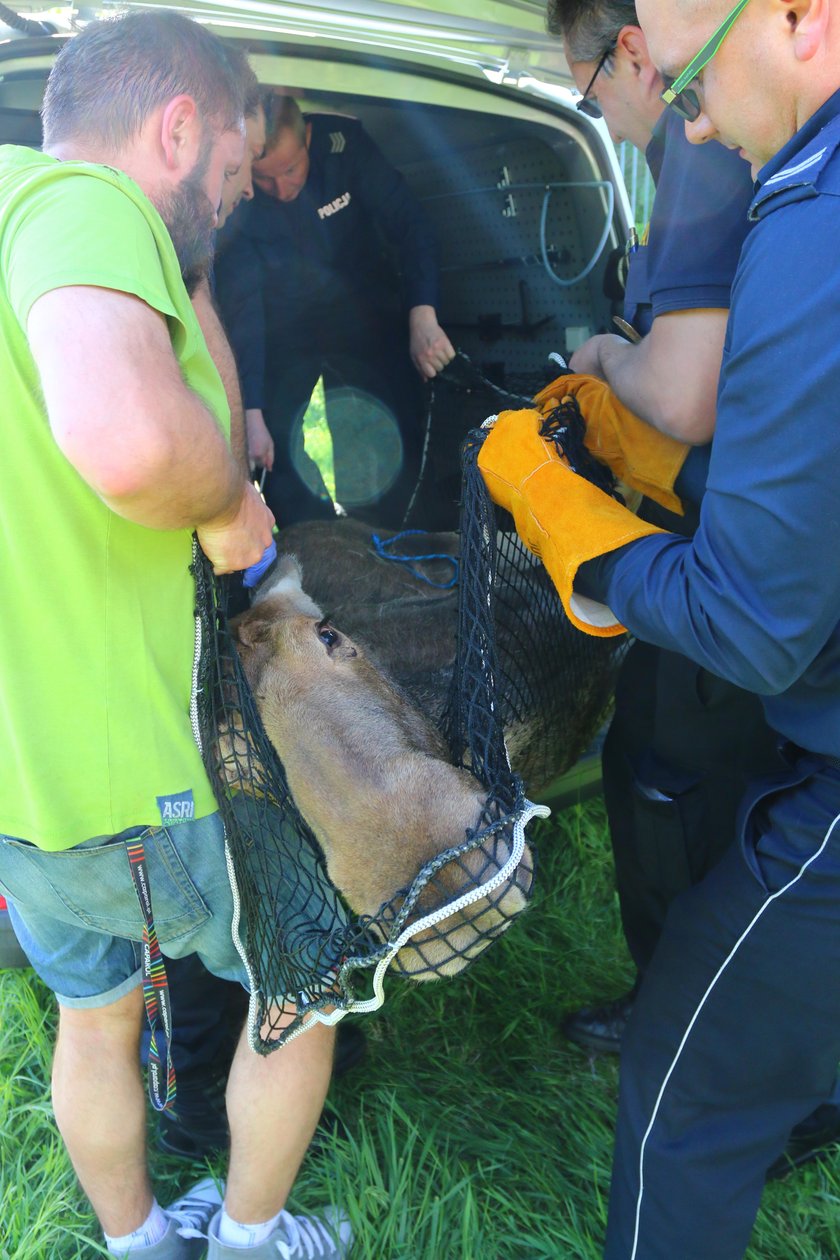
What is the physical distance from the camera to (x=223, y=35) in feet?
8.27

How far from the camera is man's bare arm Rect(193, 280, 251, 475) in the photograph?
220cm

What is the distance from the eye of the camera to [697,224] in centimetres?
171

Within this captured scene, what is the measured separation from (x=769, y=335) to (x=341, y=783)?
102cm

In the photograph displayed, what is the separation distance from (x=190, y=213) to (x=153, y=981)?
4.81 ft

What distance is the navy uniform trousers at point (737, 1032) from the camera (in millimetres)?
1675

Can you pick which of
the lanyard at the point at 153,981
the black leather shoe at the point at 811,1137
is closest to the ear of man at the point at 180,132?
the lanyard at the point at 153,981

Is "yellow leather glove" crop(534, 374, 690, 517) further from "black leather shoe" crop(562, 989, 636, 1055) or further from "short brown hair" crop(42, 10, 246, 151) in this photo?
"black leather shoe" crop(562, 989, 636, 1055)

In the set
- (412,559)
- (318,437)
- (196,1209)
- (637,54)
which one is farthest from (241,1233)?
(318,437)

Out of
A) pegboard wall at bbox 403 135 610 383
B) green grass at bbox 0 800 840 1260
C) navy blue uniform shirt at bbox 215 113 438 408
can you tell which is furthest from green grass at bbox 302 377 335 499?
green grass at bbox 0 800 840 1260

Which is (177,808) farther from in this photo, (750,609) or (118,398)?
(750,609)

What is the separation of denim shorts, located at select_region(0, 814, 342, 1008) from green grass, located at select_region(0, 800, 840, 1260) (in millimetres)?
813

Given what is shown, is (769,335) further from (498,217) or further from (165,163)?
(498,217)

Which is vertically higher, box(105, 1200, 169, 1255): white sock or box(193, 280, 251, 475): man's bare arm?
box(193, 280, 251, 475): man's bare arm

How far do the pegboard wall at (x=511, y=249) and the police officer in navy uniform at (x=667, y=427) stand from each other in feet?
4.03
